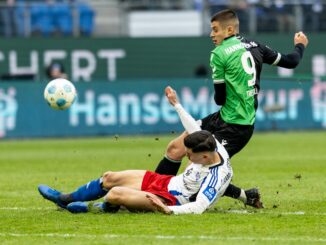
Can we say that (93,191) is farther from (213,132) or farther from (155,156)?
(155,156)

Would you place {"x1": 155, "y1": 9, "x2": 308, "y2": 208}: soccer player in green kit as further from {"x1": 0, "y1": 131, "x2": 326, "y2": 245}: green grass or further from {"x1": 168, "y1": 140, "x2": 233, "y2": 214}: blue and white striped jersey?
{"x1": 0, "y1": 131, "x2": 326, "y2": 245}: green grass

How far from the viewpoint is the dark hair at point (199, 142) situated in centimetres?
1017

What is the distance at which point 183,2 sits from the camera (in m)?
33.0

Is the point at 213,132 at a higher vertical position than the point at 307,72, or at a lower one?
higher

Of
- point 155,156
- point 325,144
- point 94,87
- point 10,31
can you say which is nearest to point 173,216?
point 155,156

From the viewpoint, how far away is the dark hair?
10172 mm

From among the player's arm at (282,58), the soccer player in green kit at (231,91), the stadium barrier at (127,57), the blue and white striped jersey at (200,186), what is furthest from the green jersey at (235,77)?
the stadium barrier at (127,57)

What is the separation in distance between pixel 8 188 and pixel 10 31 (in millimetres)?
16849

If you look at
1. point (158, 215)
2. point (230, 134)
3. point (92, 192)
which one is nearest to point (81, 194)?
point (92, 192)

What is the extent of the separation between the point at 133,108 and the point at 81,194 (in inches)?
682

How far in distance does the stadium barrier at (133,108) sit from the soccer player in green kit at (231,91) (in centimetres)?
1635

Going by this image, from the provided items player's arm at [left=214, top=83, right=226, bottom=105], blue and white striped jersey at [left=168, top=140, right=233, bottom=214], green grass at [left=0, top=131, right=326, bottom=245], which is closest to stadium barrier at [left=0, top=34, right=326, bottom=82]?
green grass at [left=0, top=131, right=326, bottom=245]

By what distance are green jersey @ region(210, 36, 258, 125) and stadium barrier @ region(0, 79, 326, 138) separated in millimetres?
16435

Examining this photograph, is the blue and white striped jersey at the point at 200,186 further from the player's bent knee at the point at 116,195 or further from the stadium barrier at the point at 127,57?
the stadium barrier at the point at 127,57
